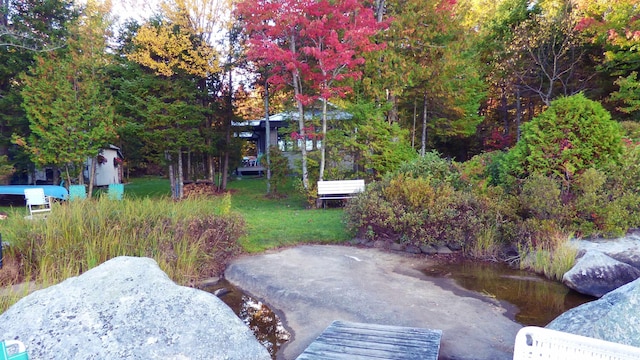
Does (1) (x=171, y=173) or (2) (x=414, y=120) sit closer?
(1) (x=171, y=173)

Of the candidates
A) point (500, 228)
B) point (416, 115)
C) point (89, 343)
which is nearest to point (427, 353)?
point (89, 343)

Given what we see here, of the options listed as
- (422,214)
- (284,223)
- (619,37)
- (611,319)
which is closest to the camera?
(611,319)

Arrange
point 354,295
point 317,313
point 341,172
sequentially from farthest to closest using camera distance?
point 341,172
point 354,295
point 317,313

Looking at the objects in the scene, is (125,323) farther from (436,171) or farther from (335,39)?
(335,39)

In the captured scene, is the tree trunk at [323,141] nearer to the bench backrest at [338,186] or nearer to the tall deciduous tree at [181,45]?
the bench backrest at [338,186]

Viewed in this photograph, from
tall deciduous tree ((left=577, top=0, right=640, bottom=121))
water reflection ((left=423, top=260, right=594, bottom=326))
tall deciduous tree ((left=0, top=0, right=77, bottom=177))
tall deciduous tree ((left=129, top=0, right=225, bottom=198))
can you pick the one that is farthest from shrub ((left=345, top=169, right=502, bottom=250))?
tall deciduous tree ((left=0, top=0, right=77, bottom=177))

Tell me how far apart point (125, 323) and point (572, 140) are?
299 inches

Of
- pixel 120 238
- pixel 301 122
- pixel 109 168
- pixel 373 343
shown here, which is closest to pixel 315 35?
pixel 301 122

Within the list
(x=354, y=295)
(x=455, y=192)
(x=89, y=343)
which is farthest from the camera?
(x=455, y=192)

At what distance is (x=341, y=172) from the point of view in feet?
40.5

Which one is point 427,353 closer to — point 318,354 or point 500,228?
point 318,354

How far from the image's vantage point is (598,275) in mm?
4980

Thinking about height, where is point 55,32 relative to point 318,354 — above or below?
above

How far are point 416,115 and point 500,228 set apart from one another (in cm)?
1343
